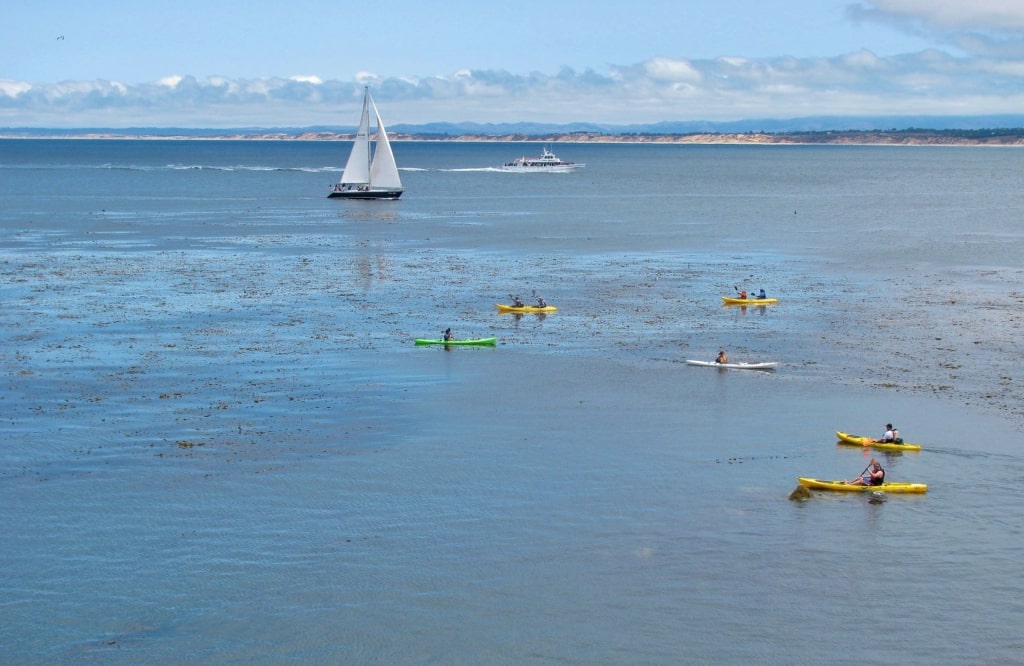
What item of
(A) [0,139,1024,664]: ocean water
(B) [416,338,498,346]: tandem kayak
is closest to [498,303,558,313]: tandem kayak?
(A) [0,139,1024,664]: ocean water

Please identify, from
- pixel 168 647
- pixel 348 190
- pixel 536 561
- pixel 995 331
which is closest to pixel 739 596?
pixel 536 561

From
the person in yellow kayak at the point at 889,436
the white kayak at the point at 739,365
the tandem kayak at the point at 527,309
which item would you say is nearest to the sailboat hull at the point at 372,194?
the tandem kayak at the point at 527,309

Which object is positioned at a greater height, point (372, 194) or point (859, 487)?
point (372, 194)

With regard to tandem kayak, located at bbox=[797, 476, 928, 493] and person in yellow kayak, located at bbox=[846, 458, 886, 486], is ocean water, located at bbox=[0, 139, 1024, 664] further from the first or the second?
person in yellow kayak, located at bbox=[846, 458, 886, 486]

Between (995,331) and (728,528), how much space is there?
36834 mm

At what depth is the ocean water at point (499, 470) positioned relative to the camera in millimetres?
32188

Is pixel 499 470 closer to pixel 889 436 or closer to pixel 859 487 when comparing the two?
pixel 859 487

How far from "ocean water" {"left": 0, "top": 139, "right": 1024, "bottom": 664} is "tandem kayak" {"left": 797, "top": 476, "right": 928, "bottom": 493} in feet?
1.69

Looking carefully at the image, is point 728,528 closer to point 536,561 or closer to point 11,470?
point 536,561

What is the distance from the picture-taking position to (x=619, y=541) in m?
37.5

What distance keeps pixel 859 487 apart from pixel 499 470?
13.0 meters

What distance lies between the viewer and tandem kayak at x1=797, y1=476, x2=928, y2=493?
4197cm

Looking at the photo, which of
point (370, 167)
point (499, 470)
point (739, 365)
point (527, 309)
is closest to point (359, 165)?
point (370, 167)

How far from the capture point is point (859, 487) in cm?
4222
